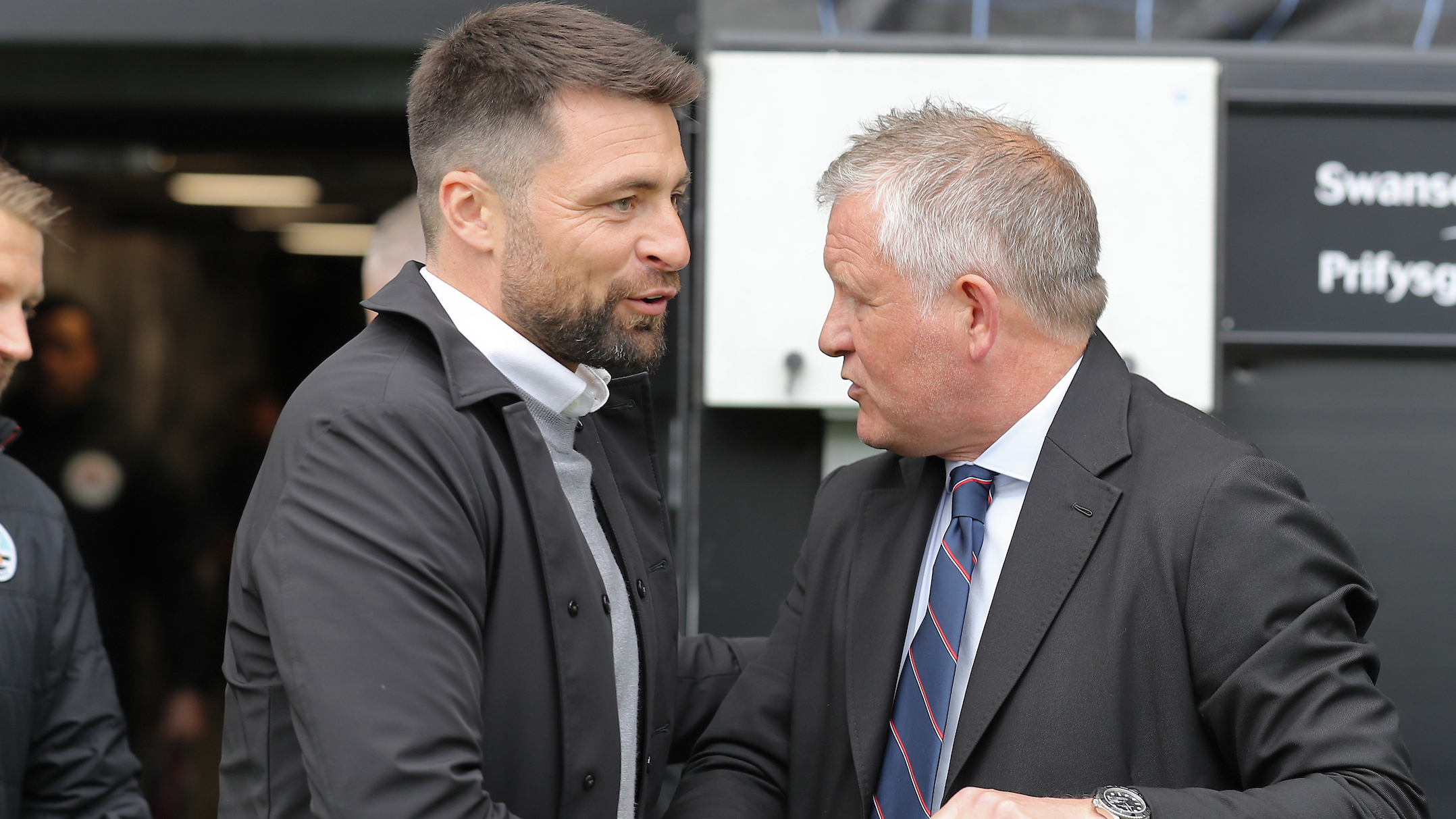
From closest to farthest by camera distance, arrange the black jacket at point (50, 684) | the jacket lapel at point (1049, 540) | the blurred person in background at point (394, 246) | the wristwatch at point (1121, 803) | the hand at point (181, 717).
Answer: the wristwatch at point (1121, 803) → the jacket lapel at point (1049, 540) → the black jacket at point (50, 684) → the blurred person in background at point (394, 246) → the hand at point (181, 717)

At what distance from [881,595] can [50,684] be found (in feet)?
5.00

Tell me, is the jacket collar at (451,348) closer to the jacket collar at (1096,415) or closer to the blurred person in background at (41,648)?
the jacket collar at (1096,415)

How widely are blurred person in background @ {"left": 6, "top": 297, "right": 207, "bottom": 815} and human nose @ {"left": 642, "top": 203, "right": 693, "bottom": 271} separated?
3.73m

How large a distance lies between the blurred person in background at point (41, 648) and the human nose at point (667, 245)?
126cm

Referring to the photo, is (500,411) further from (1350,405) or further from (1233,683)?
(1350,405)

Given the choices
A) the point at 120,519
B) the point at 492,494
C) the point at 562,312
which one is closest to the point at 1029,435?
the point at 562,312

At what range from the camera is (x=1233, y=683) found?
1.58 meters

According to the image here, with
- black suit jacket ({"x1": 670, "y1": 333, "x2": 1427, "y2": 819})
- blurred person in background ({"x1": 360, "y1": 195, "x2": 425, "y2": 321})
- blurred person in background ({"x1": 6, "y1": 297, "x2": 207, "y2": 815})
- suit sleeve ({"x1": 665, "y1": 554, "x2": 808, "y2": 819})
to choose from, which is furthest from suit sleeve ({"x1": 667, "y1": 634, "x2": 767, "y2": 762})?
blurred person in background ({"x1": 6, "y1": 297, "x2": 207, "y2": 815})

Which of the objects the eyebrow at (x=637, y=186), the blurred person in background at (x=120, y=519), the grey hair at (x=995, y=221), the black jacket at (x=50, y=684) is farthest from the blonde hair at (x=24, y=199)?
the blurred person in background at (x=120, y=519)

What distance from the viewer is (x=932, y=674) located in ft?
6.03

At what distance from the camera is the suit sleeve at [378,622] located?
4.33 ft

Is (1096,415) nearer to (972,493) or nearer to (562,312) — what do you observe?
(972,493)

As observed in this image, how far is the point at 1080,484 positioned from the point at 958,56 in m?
1.61

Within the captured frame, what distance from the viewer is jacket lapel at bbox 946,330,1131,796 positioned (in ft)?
5.64
